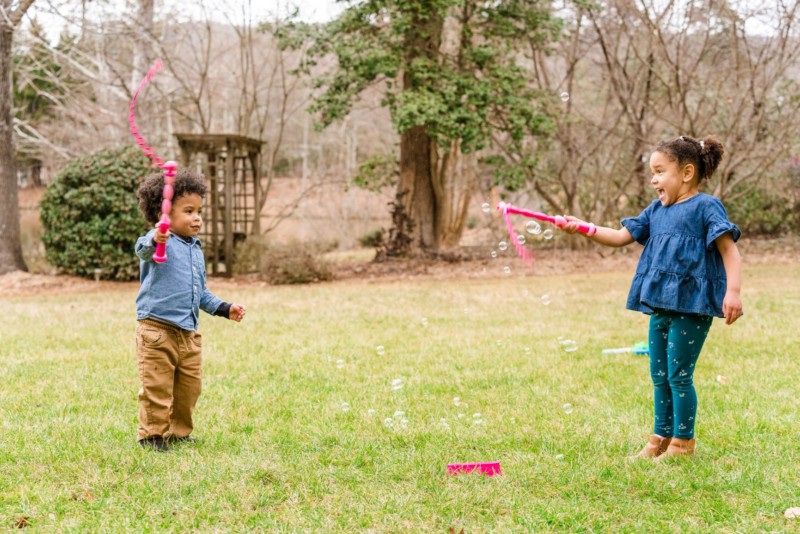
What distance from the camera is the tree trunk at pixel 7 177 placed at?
1159cm

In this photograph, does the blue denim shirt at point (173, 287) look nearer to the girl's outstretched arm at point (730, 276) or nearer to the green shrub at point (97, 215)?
the girl's outstretched arm at point (730, 276)

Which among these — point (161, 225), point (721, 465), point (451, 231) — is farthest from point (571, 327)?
point (451, 231)

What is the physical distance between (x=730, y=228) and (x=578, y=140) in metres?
10.9

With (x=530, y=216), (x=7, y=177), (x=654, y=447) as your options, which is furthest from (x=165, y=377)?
(x=7, y=177)

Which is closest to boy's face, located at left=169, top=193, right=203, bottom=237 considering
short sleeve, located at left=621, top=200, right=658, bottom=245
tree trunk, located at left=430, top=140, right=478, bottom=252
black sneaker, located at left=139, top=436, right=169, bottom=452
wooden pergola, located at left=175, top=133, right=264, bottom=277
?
black sneaker, located at left=139, top=436, right=169, bottom=452

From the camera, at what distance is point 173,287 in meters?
3.64

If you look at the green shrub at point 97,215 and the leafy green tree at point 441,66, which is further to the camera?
the leafy green tree at point 441,66

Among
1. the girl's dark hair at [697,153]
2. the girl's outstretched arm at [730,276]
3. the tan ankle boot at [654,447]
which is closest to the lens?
the girl's outstretched arm at [730,276]

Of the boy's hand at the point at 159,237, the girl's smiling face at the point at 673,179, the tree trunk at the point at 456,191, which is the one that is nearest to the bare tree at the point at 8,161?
the tree trunk at the point at 456,191

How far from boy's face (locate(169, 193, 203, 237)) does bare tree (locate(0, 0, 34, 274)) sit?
9.32m

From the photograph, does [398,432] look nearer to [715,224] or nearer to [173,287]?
[173,287]

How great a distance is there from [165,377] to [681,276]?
2.36m

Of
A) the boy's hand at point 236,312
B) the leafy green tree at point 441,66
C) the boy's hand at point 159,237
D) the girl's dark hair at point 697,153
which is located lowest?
the boy's hand at point 236,312

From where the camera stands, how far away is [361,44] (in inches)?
455
